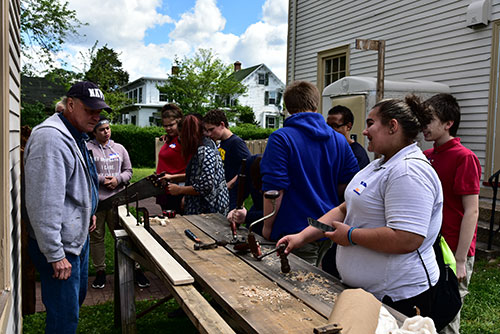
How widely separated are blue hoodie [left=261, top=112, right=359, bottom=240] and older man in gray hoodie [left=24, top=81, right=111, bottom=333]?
1.22m

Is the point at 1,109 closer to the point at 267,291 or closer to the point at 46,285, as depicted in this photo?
the point at 46,285

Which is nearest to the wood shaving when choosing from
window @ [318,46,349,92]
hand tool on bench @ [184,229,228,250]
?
hand tool on bench @ [184,229,228,250]

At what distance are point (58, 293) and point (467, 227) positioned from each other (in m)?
2.65

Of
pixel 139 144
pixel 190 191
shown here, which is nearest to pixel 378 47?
pixel 190 191

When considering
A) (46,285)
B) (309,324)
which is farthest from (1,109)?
(309,324)

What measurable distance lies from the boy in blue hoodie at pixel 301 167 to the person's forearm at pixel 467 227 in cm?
87

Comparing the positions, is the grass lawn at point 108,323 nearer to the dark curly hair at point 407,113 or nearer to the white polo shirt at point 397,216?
the white polo shirt at point 397,216

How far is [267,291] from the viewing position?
2.08 metres

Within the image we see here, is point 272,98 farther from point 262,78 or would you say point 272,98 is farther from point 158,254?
point 158,254

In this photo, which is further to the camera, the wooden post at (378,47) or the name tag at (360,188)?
the wooden post at (378,47)

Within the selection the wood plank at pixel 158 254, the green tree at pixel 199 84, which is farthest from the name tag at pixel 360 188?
the green tree at pixel 199 84

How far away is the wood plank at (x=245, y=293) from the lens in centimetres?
175

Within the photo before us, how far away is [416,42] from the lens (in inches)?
400

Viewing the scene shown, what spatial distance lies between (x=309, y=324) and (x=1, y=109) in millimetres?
1745
